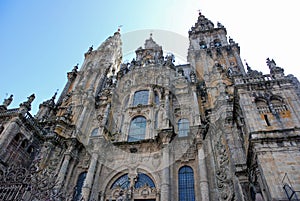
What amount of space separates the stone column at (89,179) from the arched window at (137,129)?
3.32 m

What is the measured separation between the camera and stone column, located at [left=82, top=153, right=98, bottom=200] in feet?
49.1

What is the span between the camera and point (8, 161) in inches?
593

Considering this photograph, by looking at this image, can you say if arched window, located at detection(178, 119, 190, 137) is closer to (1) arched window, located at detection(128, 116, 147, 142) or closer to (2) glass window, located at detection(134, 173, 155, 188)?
(1) arched window, located at detection(128, 116, 147, 142)

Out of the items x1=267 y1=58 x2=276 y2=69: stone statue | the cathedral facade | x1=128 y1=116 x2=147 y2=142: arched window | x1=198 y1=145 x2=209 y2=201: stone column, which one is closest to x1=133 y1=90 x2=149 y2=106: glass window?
the cathedral facade

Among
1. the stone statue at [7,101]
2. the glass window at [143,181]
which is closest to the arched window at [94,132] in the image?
the glass window at [143,181]

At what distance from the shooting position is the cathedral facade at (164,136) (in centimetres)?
1053

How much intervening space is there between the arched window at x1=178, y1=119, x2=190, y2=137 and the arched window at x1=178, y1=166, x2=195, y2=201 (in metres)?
3.07

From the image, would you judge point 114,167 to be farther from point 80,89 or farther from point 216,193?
point 80,89

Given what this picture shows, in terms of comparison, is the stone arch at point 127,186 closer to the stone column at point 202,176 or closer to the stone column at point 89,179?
the stone column at point 89,179

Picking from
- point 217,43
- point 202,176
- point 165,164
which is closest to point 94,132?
point 165,164

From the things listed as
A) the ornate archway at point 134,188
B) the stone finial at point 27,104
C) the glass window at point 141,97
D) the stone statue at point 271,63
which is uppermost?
the glass window at point 141,97

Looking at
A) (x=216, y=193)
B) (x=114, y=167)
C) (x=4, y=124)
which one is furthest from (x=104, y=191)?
(x=4, y=124)

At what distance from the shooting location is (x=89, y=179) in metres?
Result: 15.8

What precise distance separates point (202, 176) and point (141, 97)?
413 inches
